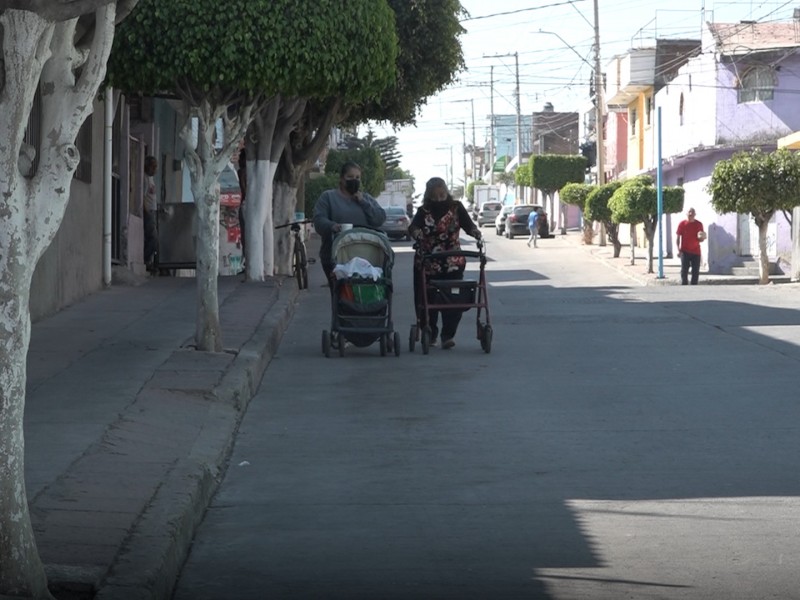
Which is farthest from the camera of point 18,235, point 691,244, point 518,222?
point 518,222

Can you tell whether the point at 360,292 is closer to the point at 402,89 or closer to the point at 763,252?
the point at 402,89

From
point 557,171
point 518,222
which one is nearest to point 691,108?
point 518,222

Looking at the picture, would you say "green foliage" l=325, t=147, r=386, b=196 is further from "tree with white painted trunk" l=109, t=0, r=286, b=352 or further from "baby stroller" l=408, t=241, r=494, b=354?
"tree with white painted trunk" l=109, t=0, r=286, b=352

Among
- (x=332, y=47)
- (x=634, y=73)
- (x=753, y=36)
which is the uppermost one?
(x=753, y=36)

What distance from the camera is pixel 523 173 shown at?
77625 millimetres

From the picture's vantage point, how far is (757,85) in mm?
41125

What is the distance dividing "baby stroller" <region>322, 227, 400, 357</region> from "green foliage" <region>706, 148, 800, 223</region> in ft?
64.1

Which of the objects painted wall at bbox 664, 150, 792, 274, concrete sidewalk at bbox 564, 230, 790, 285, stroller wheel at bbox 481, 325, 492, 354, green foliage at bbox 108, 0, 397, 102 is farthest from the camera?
painted wall at bbox 664, 150, 792, 274

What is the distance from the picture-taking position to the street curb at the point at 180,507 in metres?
5.32

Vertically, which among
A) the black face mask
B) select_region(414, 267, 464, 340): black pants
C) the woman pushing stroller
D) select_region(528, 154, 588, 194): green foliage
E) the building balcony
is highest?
the building balcony

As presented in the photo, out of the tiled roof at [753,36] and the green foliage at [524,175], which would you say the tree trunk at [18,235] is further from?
the green foliage at [524,175]

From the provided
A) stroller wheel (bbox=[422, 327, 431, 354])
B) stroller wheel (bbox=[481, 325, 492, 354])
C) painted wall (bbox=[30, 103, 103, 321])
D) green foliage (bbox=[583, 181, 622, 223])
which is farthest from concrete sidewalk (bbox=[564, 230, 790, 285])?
stroller wheel (bbox=[422, 327, 431, 354])

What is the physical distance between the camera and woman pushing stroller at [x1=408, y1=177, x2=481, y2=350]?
48.0 ft

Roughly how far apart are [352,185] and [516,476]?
23.0 feet
